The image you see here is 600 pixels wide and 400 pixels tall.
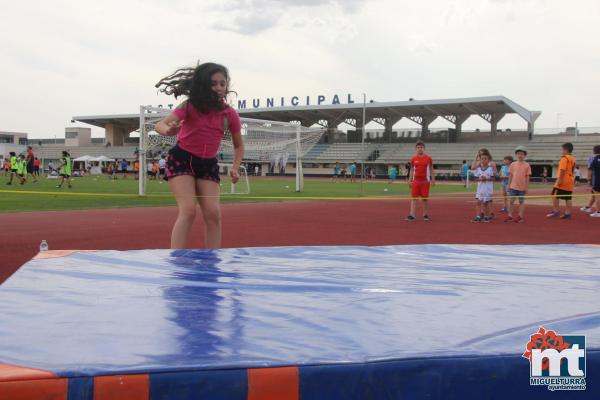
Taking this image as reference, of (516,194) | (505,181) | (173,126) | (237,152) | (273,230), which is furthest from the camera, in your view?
(505,181)

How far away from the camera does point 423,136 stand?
168ft

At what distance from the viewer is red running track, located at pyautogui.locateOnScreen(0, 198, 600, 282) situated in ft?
21.2

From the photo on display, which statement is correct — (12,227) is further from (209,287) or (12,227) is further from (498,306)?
(498,306)

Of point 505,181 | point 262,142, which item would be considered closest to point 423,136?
point 262,142

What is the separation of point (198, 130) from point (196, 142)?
90 millimetres

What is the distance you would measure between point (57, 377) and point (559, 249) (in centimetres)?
348

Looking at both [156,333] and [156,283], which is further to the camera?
[156,283]

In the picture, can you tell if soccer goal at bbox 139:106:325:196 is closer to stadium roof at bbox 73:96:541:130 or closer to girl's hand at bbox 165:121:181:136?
girl's hand at bbox 165:121:181:136

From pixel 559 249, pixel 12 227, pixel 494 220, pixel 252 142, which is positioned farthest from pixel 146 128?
pixel 559 249

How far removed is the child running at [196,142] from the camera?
12.1ft

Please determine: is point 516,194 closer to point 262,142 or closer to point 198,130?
point 198,130

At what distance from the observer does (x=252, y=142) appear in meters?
19.1

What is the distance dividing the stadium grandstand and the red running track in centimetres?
3480

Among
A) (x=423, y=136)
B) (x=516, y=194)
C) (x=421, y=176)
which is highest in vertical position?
(x=423, y=136)
